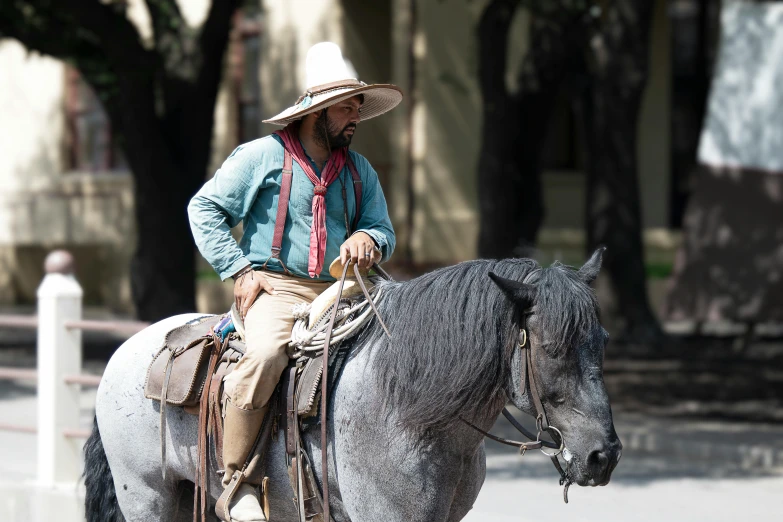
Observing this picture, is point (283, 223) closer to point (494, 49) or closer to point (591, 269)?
point (591, 269)

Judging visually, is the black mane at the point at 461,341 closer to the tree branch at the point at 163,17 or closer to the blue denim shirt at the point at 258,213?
the blue denim shirt at the point at 258,213

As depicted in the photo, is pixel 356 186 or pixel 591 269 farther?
pixel 356 186

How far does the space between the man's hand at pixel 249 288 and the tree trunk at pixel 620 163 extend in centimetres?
1079

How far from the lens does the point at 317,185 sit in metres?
4.42

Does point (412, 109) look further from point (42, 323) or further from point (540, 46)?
point (42, 323)

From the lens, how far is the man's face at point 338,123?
4457 millimetres

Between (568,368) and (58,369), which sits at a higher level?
(568,368)

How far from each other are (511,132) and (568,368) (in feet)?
34.3

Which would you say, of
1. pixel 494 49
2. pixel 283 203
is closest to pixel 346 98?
pixel 283 203

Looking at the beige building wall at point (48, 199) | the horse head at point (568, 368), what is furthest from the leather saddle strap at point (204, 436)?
the beige building wall at point (48, 199)

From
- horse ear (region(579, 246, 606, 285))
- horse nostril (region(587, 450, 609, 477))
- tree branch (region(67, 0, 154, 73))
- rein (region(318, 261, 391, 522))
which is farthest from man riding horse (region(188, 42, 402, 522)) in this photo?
tree branch (region(67, 0, 154, 73))

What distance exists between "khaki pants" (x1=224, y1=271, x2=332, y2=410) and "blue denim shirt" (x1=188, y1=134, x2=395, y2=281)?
0.18m

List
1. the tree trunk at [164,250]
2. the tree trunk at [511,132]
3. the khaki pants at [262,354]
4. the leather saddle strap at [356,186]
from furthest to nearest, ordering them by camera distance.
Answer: the tree trunk at [164,250]
the tree trunk at [511,132]
the leather saddle strap at [356,186]
the khaki pants at [262,354]

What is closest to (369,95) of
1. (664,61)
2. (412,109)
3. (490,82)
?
(490,82)
